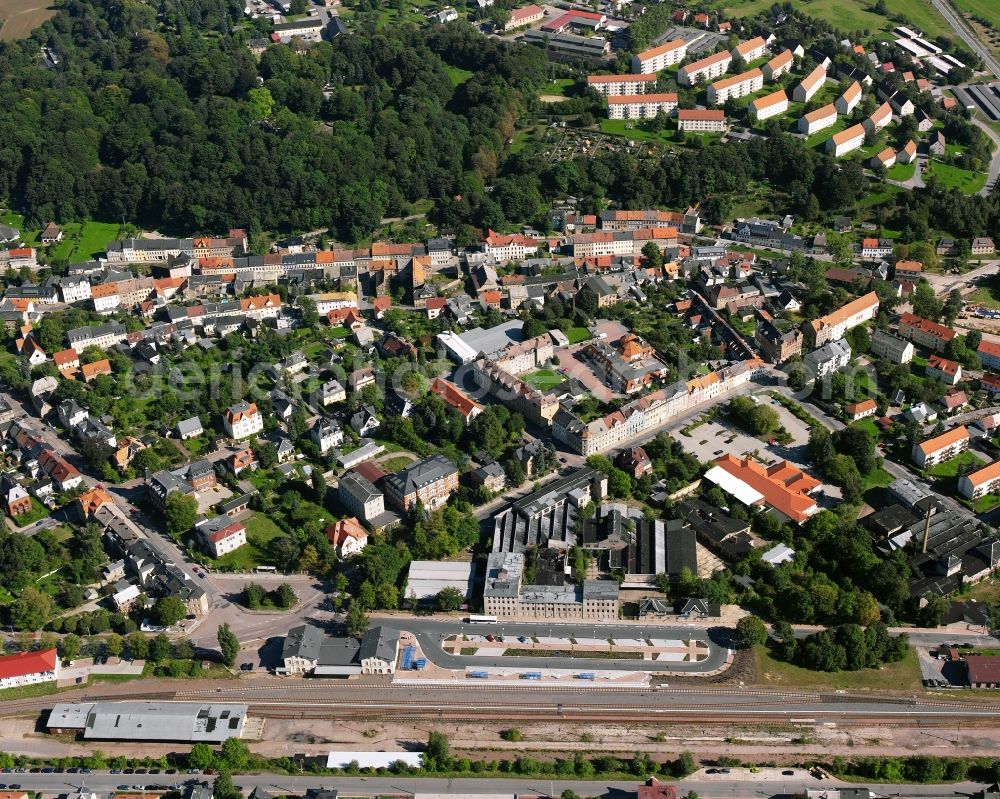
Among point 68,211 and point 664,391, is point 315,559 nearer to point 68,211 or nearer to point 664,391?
point 664,391

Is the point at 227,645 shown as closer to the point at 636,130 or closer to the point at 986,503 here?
the point at 986,503

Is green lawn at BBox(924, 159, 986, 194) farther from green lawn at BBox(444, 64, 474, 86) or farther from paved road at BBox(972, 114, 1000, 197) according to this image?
green lawn at BBox(444, 64, 474, 86)

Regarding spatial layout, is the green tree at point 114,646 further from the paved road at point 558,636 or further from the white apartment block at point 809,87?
the white apartment block at point 809,87

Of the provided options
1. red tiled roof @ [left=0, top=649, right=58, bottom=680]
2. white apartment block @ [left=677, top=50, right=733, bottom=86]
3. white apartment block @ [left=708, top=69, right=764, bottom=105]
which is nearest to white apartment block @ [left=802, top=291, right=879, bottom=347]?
white apartment block @ [left=708, top=69, right=764, bottom=105]

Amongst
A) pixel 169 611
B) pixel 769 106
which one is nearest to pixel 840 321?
pixel 769 106

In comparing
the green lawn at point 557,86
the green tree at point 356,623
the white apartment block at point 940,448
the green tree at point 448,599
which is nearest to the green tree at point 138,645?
the green tree at point 356,623

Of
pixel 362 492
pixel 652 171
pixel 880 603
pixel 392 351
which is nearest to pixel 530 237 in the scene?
pixel 652 171
